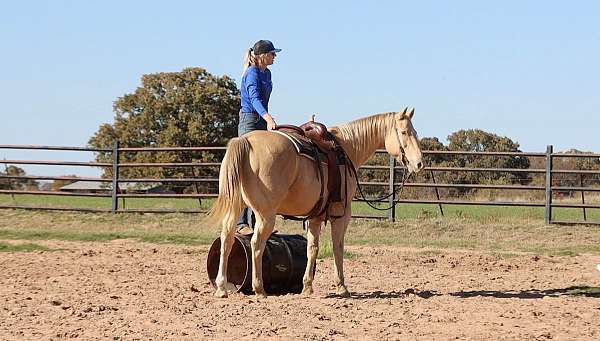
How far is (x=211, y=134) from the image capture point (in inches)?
1796

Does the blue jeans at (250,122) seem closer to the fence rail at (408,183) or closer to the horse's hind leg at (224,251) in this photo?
the horse's hind leg at (224,251)

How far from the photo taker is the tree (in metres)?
45.8

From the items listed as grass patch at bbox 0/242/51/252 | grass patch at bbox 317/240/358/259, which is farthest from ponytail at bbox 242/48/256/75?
grass patch at bbox 0/242/51/252

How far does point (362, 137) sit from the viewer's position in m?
8.68

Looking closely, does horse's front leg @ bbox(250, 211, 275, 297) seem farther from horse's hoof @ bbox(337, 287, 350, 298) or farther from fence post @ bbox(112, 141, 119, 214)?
fence post @ bbox(112, 141, 119, 214)

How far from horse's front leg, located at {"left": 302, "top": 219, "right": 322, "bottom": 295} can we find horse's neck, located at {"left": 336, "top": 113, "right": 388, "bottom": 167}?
0.79 metres

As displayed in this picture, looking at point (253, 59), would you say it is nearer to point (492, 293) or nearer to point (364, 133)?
point (364, 133)

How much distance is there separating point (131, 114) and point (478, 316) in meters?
42.7

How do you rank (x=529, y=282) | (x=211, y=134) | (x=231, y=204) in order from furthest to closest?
(x=211, y=134), (x=529, y=282), (x=231, y=204)

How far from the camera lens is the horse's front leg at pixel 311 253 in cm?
811

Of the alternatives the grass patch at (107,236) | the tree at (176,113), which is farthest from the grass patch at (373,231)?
the tree at (176,113)

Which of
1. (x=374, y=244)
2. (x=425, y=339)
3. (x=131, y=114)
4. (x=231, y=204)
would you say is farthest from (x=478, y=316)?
(x=131, y=114)

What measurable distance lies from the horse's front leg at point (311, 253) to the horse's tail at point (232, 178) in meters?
0.95

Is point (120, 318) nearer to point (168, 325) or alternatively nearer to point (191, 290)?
point (168, 325)
